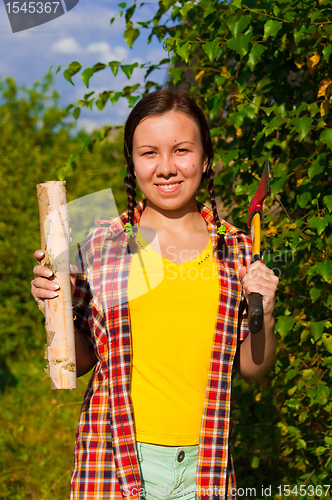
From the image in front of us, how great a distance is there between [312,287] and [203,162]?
824 mm

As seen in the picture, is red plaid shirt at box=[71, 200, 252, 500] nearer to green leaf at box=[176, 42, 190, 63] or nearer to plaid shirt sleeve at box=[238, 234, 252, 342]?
plaid shirt sleeve at box=[238, 234, 252, 342]

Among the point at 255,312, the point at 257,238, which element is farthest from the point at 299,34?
the point at 255,312

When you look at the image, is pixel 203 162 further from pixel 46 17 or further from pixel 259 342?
pixel 46 17

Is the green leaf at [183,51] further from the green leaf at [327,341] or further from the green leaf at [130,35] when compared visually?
the green leaf at [327,341]

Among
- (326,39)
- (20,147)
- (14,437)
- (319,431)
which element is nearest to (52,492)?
(14,437)

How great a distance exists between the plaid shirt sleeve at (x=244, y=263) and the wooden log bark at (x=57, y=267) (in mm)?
644

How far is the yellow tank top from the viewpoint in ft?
5.16

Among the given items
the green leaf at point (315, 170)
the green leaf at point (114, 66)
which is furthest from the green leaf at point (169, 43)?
the green leaf at point (315, 170)

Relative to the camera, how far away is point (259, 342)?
65.9 inches

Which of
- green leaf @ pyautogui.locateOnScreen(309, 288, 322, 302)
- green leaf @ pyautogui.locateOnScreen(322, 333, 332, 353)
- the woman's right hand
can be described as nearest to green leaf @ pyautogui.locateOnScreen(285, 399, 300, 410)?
green leaf @ pyautogui.locateOnScreen(322, 333, 332, 353)

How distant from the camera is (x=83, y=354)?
5.47ft

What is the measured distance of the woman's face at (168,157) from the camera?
5.41ft

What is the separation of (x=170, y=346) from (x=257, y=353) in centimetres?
33

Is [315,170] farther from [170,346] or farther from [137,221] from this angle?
[170,346]
